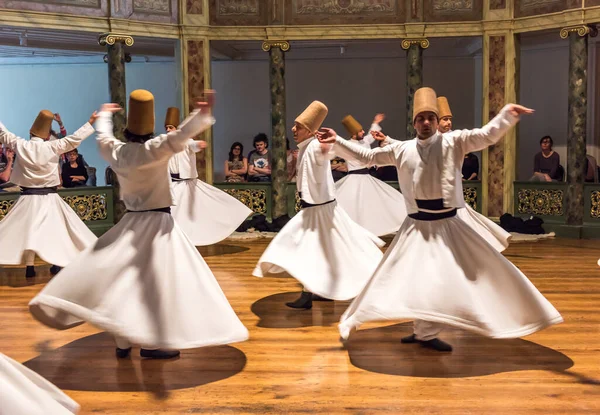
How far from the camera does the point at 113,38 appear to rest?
1007 centimetres

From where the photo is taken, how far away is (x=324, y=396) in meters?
3.73

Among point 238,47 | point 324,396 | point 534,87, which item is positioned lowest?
point 324,396

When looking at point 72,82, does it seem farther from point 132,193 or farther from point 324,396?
point 324,396

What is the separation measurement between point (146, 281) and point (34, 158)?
3.69m

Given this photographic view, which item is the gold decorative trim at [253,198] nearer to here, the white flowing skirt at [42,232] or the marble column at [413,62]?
the marble column at [413,62]

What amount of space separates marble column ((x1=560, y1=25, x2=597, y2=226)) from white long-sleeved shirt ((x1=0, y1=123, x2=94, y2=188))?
6534 millimetres

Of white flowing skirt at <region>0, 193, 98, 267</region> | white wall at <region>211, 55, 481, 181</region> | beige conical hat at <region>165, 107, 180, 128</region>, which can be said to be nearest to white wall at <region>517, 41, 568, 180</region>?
white wall at <region>211, 55, 481, 181</region>

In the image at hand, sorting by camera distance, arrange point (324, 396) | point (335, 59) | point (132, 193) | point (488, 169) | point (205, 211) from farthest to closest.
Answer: point (335, 59) → point (488, 169) → point (205, 211) → point (132, 193) → point (324, 396)

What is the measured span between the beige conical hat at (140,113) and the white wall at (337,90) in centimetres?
1060

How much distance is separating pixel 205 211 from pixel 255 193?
2.36m

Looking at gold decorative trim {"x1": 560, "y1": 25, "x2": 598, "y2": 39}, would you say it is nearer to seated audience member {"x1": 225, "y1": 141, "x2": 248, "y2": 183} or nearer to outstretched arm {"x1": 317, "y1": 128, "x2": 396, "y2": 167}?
seated audience member {"x1": 225, "y1": 141, "x2": 248, "y2": 183}

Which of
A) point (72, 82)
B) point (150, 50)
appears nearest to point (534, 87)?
point (150, 50)

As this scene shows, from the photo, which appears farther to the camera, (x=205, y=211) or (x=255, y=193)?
(x=255, y=193)

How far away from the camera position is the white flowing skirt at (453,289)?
13.7 ft
